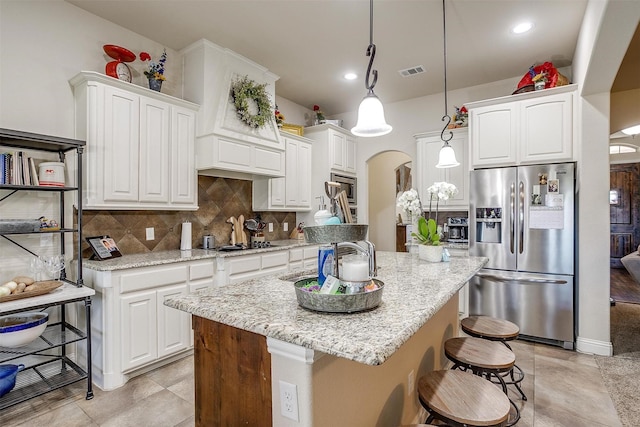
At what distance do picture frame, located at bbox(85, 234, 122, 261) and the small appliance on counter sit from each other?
3725mm

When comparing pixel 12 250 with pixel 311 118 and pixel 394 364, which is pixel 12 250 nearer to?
pixel 394 364

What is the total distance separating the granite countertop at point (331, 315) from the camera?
0.94m

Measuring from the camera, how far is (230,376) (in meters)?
1.34

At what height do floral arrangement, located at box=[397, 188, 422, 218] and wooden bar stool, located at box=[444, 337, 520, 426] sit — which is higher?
floral arrangement, located at box=[397, 188, 422, 218]

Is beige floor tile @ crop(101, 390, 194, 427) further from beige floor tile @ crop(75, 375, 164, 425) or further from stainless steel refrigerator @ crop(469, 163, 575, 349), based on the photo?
stainless steel refrigerator @ crop(469, 163, 575, 349)

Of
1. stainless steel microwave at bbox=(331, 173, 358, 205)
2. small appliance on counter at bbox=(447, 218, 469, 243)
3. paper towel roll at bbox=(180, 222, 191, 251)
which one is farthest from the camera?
stainless steel microwave at bbox=(331, 173, 358, 205)

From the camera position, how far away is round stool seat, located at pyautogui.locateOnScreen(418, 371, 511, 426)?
125 cm

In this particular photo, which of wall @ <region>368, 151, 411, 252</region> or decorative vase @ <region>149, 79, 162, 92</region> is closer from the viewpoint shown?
decorative vase @ <region>149, 79, 162, 92</region>

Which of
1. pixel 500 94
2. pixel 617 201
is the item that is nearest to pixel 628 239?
pixel 617 201

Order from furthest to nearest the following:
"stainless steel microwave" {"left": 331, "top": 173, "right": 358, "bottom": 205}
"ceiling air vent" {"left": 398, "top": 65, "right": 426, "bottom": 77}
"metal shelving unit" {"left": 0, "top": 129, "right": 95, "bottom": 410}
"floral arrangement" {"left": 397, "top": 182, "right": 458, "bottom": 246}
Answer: "stainless steel microwave" {"left": 331, "top": 173, "right": 358, "bottom": 205} → "ceiling air vent" {"left": 398, "top": 65, "right": 426, "bottom": 77} → "floral arrangement" {"left": 397, "top": 182, "right": 458, "bottom": 246} → "metal shelving unit" {"left": 0, "top": 129, "right": 95, "bottom": 410}

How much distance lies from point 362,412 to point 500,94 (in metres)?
4.28

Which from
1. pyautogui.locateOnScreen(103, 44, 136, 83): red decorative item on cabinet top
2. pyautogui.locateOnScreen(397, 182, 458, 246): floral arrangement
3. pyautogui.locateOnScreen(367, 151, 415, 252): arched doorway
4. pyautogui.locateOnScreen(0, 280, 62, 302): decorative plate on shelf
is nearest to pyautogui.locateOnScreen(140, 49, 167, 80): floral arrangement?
pyautogui.locateOnScreen(103, 44, 136, 83): red decorative item on cabinet top

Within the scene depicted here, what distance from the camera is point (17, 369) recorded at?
2.31 m

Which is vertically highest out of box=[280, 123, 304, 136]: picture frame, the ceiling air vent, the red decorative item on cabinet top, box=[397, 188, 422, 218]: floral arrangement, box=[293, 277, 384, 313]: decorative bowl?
the ceiling air vent
